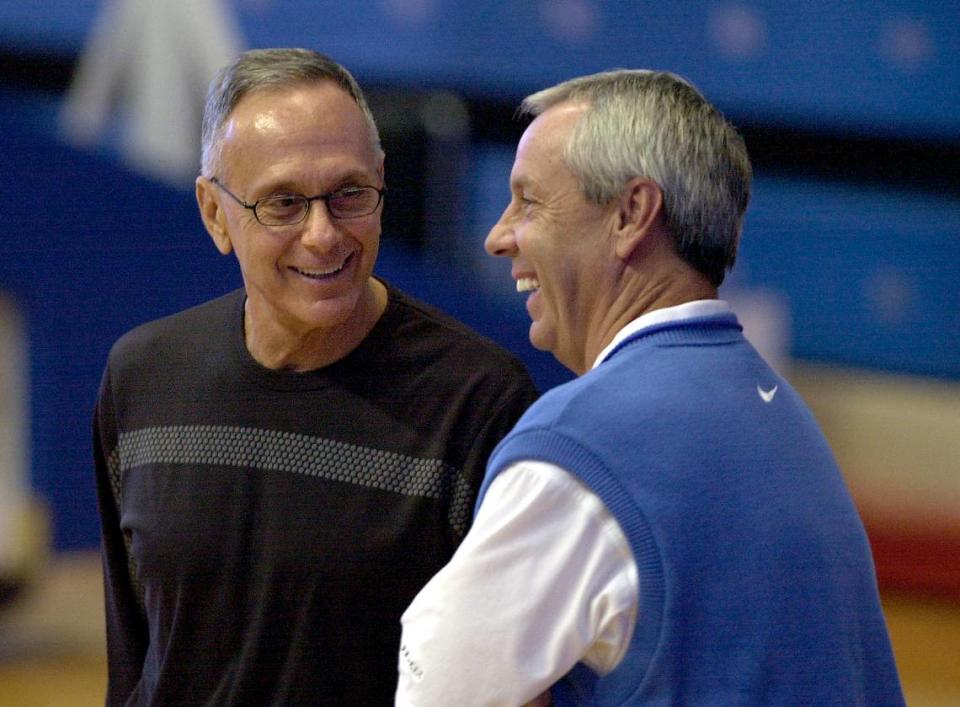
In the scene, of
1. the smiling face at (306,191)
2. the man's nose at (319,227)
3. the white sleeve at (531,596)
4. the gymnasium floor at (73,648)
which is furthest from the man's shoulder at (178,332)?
the gymnasium floor at (73,648)

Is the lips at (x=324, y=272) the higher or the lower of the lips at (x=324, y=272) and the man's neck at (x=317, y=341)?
the higher

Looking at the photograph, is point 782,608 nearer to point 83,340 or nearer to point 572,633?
point 572,633

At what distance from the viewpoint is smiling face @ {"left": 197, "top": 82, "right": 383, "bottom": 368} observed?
80.2 inches

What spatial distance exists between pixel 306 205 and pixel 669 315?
1.98 ft

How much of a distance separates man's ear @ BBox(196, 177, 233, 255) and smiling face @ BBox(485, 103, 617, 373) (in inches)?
21.0

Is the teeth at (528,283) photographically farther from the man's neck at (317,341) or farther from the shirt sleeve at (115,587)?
the shirt sleeve at (115,587)

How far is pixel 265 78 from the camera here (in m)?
2.09

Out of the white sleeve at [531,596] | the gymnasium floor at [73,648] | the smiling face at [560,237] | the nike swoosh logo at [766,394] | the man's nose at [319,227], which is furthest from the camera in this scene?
the gymnasium floor at [73,648]

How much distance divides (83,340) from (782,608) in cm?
399

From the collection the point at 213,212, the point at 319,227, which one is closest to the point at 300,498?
the point at 319,227

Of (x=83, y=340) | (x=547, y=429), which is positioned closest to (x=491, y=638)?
(x=547, y=429)

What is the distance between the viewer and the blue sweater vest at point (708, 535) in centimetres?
154

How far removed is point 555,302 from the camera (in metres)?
1.83

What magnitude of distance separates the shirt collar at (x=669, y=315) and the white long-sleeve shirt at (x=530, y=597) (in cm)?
24
